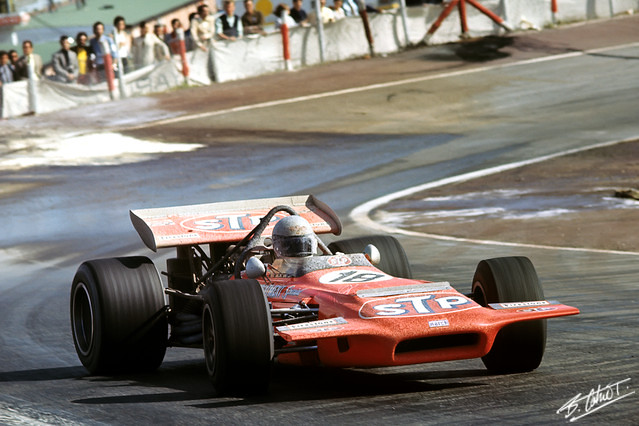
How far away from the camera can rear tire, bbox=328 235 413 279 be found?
9461mm

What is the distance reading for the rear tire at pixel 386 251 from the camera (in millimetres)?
9461

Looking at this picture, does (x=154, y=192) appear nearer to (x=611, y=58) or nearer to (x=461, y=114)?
(x=461, y=114)

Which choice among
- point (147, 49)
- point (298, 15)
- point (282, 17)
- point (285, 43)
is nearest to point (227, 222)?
point (147, 49)

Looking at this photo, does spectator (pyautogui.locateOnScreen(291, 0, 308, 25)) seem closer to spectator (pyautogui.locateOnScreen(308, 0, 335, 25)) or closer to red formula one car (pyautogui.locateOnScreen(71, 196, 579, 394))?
spectator (pyautogui.locateOnScreen(308, 0, 335, 25))

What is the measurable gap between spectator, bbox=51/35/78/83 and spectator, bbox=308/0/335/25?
659 cm

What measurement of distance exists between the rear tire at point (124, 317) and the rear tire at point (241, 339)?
1.34 metres

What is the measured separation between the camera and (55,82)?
2702cm

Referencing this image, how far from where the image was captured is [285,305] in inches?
315

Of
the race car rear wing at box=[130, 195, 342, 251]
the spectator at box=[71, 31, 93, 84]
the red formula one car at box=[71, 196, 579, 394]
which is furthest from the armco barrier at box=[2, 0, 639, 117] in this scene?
the red formula one car at box=[71, 196, 579, 394]

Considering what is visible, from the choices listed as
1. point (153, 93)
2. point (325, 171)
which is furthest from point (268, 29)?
point (325, 171)

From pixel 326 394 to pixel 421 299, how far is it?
34.1 inches

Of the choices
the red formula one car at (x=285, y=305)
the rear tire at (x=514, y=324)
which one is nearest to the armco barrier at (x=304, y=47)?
the red formula one car at (x=285, y=305)

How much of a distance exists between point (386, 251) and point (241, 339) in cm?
267
